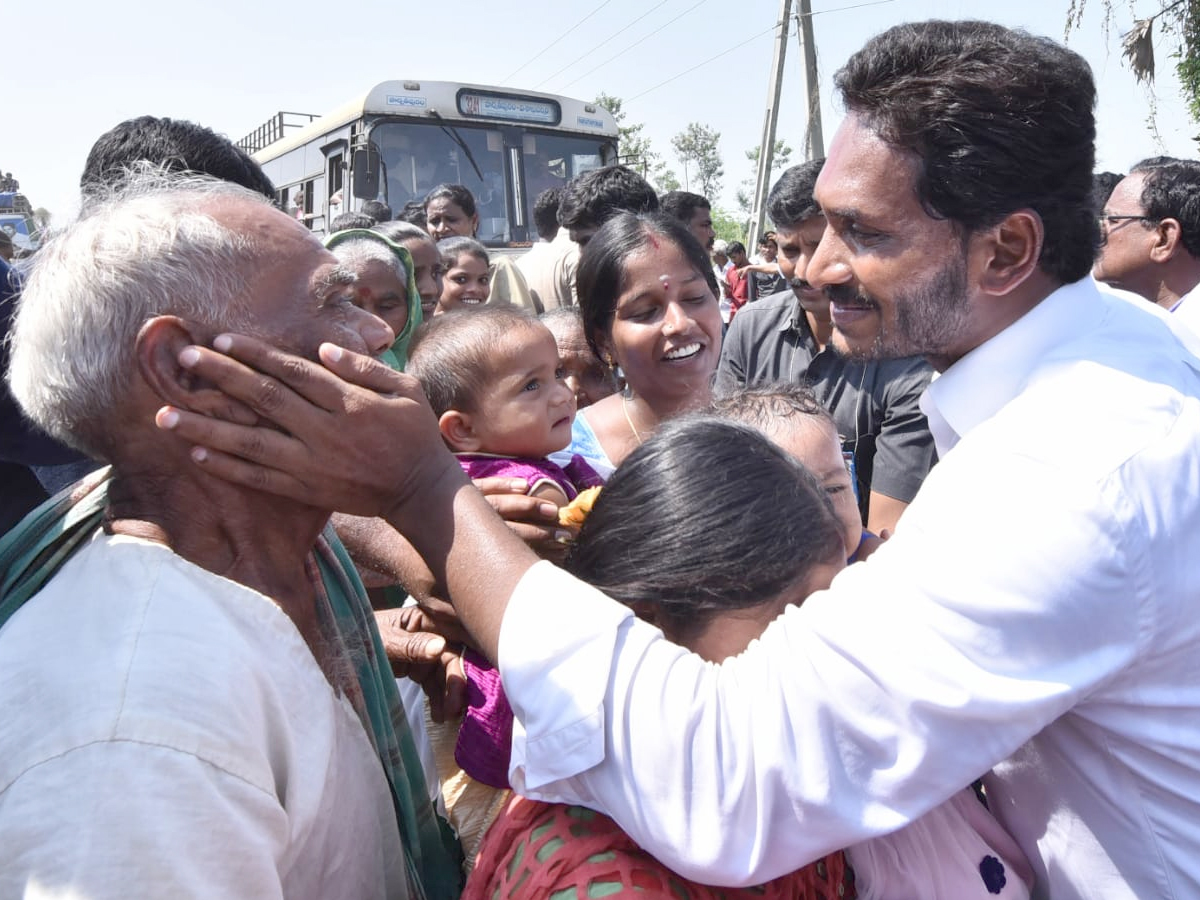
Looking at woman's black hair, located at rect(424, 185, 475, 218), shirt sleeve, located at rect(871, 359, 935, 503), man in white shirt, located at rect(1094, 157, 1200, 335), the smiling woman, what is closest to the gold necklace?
the smiling woman

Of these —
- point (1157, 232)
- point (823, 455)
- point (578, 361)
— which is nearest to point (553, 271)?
point (578, 361)

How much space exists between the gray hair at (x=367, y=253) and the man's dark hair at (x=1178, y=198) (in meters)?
3.54

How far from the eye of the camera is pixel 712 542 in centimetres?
129

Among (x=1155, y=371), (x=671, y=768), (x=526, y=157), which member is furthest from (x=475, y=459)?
(x=526, y=157)

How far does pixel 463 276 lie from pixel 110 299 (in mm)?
3914

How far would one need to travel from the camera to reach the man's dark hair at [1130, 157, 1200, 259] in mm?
4227

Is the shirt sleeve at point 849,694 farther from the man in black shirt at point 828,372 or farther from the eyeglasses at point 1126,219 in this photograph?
the eyeglasses at point 1126,219

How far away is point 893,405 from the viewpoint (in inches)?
127

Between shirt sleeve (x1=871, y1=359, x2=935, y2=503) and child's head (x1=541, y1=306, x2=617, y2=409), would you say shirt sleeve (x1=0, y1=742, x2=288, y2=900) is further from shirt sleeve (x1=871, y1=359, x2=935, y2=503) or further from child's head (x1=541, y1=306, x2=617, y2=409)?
shirt sleeve (x1=871, y1=359, x2=935, y2=503)

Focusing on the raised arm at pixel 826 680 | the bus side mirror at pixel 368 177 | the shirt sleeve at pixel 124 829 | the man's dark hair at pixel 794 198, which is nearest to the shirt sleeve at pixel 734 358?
the man's dark hair at pixel 794 198

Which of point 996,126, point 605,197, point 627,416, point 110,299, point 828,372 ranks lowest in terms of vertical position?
point 828,372

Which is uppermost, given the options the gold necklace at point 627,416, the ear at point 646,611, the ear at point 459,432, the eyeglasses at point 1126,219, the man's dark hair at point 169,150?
the man's dark hair at point 169,150

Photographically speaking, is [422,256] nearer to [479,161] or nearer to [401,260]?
[401,260]

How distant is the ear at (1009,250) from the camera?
1.64m
